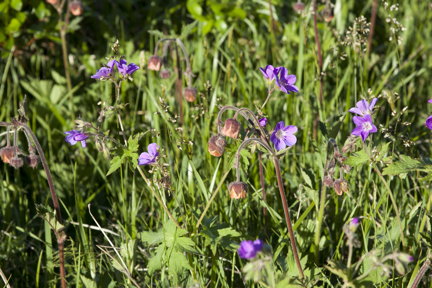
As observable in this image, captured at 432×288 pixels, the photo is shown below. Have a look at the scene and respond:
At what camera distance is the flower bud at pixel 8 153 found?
2244 millimetres

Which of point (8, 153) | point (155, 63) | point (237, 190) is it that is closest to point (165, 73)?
point (155, 63)

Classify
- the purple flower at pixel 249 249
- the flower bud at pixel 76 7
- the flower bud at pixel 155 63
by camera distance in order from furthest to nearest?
the flower bud at pixel 76 7, the flower bud at pixel 155 63, the purple flower at pixel 249 249

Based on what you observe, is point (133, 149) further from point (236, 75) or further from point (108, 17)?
point (108, 17)

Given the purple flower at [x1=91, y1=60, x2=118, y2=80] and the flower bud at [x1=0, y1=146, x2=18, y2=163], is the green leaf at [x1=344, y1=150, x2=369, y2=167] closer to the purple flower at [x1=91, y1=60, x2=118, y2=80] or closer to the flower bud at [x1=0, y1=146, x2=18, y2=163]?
the purple flower at [x1=91, y1=60, x2=118, y2=80]

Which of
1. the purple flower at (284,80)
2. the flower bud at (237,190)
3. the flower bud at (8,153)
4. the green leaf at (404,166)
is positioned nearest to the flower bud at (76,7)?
the flower bud at (8,153)

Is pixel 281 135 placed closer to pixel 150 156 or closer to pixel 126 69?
pixel 150 156

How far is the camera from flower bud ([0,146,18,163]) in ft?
7.36

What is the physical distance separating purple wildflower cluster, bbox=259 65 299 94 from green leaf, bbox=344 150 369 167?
329 mm

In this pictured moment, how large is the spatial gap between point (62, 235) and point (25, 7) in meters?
2.37

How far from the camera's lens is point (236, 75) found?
140 inches

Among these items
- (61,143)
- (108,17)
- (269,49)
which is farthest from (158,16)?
(61,143)

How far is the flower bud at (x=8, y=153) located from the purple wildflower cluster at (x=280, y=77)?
98cm

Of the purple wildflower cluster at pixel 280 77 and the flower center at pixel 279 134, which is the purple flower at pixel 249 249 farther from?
the purple wildflower cluster at pixel 280 77

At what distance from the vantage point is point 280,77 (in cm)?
225
